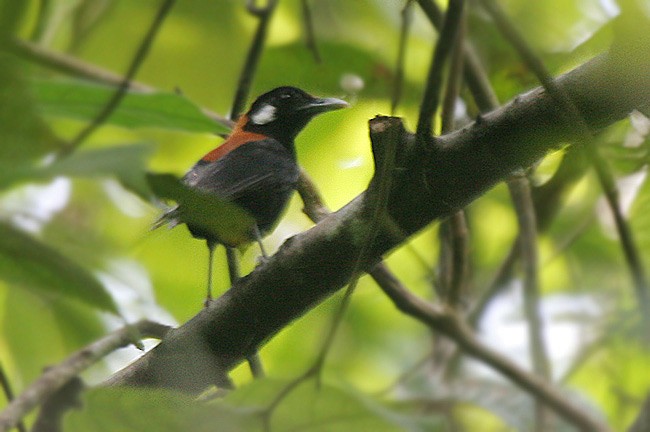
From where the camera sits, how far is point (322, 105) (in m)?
3.33

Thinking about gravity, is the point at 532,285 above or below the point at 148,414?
below

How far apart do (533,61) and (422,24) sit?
2302mm

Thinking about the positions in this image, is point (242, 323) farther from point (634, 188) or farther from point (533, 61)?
point (634, 188)

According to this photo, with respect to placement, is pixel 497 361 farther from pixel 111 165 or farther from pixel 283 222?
pixel 111 165

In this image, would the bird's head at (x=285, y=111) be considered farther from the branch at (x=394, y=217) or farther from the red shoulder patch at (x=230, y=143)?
the branch at (x=394, y=217)

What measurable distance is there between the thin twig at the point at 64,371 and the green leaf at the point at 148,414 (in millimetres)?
215

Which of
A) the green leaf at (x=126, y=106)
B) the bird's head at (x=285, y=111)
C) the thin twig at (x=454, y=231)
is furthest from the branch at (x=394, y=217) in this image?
the bird's head at (x=285, y=111)

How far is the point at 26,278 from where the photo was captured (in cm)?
98

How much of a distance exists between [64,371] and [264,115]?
213cm

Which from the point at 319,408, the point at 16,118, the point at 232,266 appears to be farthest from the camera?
the point at 232,266

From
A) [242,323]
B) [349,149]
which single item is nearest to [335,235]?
[242,323]

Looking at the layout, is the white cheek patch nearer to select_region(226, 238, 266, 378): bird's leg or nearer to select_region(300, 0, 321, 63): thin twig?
select_region(300, 0, 321, 63): thin twig

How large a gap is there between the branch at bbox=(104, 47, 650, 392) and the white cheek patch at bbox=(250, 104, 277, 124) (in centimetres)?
203

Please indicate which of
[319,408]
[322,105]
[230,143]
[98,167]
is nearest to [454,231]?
[230,143]
